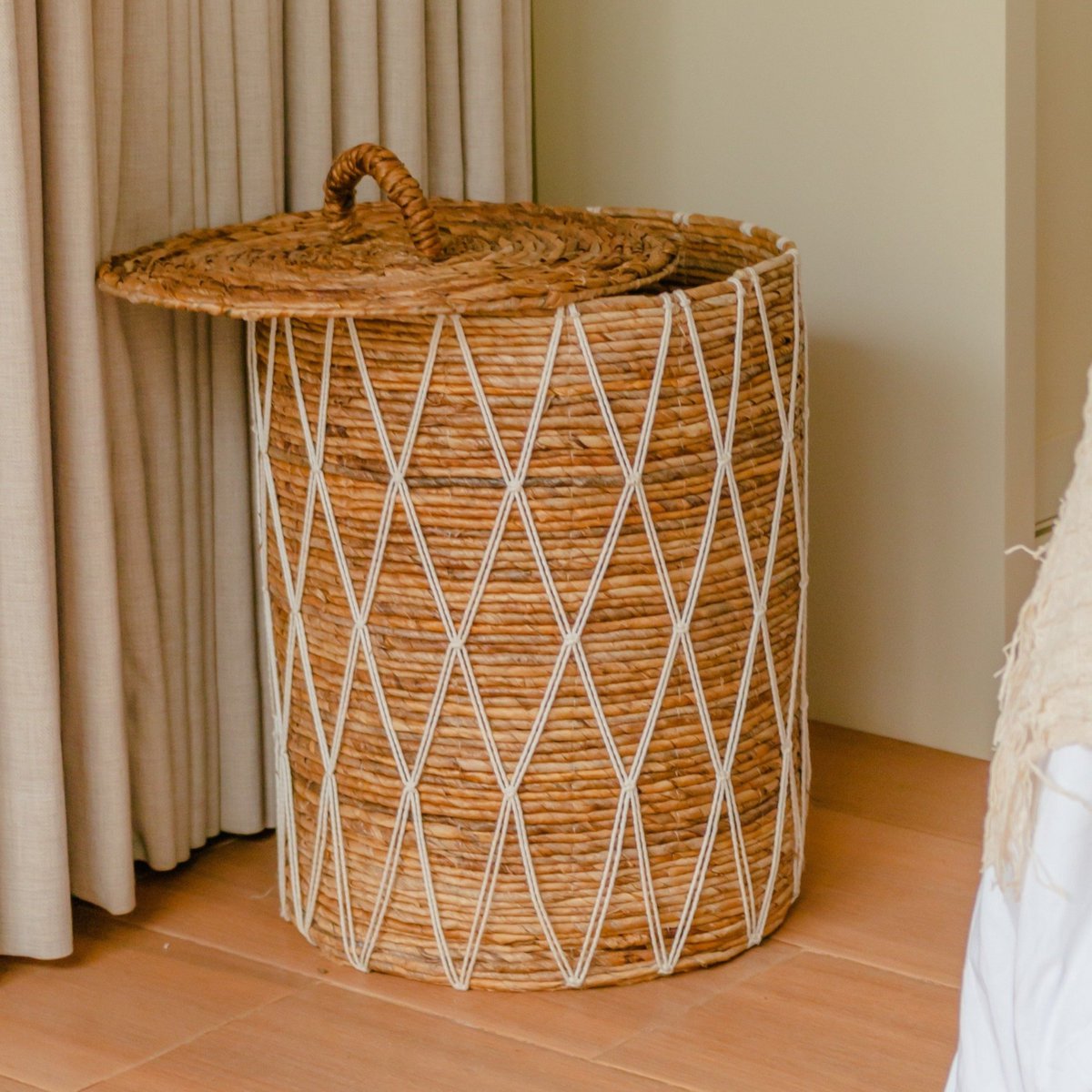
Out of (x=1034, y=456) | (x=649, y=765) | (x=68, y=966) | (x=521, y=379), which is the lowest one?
(x=68, y=966)

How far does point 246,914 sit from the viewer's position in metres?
1.50

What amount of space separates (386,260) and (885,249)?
682mm

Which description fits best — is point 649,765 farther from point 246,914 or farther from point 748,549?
point 246,914

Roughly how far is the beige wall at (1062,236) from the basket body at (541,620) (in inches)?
21.7

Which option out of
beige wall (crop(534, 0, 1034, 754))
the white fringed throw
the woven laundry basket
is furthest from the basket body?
the white fringed throw

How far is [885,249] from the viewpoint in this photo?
1766mm

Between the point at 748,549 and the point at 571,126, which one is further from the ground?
the point at 571,126

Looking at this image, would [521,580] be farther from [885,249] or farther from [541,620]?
[885,249]

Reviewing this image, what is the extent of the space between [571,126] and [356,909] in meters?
1.04

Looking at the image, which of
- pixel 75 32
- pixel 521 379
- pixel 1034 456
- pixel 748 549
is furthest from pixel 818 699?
pixel 75 32

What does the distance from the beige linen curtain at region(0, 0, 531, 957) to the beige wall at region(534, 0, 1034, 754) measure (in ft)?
0.83

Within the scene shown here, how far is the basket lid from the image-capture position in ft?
3.84

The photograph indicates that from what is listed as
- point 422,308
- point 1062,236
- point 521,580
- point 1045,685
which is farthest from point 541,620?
point 1062,236

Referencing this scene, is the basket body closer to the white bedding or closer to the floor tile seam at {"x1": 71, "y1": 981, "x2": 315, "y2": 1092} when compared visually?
the floor tile seam at {"x1": 71, "y1": 981, "x2": 315, "y2": 1092}
